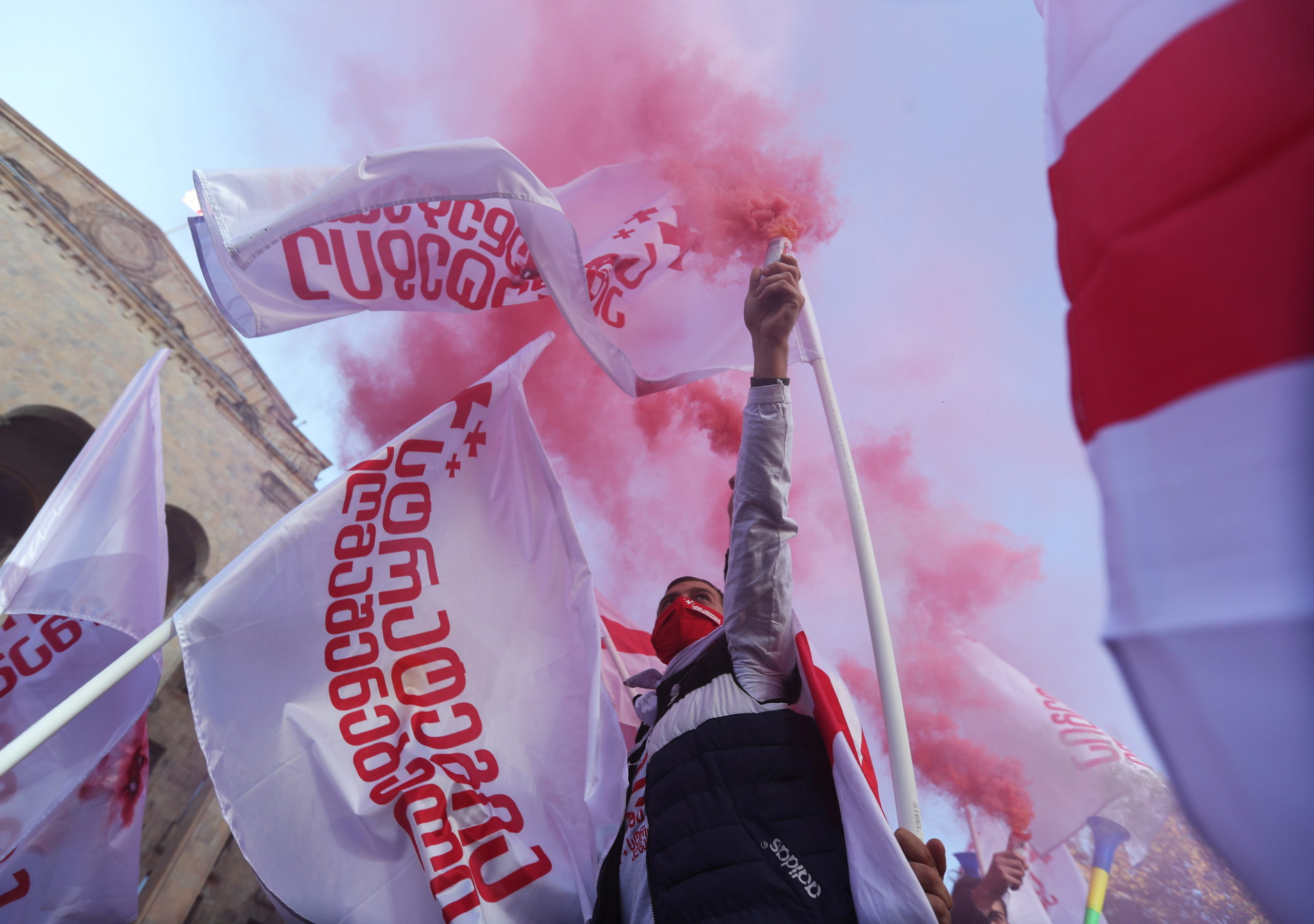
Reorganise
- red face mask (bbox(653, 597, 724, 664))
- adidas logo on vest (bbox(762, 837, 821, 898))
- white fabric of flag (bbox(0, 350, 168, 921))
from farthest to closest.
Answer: white fabric of flag (bbox(0, 350, 168, 921)), red face mask (bbox(653, 597, 724, 664)), adidas logo on vest (bbox(762, 837, 821, 898))

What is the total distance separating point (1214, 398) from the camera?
823 millimetres

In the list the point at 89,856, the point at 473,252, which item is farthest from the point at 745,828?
the point at 89,856

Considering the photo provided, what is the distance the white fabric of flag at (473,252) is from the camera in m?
3.23

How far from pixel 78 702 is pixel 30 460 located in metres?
9.26

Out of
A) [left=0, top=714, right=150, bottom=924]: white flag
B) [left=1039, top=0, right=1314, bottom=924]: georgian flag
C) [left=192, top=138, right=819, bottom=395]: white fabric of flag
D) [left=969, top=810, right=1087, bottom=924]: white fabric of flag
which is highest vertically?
[left=192, top=138, right=819, bottom=395]: white fabric of flag

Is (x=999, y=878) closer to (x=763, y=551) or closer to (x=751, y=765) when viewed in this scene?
(x=751, y=765)

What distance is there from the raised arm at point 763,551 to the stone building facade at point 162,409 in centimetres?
1044

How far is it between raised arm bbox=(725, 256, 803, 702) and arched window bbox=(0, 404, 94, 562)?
36.3ft

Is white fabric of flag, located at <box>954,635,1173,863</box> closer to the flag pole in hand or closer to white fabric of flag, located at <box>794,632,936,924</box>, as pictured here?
the flag pole in hand

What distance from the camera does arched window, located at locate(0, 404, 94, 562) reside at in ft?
29.1

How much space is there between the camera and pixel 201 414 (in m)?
11.4

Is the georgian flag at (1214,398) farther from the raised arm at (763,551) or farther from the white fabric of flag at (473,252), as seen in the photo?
the white fabric of flag at (473,252)

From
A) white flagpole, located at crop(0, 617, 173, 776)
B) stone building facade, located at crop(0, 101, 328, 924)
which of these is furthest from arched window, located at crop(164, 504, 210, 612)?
white flagpole, located at crop(0, 617, 173, 776)

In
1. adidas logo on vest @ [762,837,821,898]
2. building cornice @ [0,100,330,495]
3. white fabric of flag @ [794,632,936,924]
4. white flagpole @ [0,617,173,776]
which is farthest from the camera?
building cornice @ [0,100,330,495]
